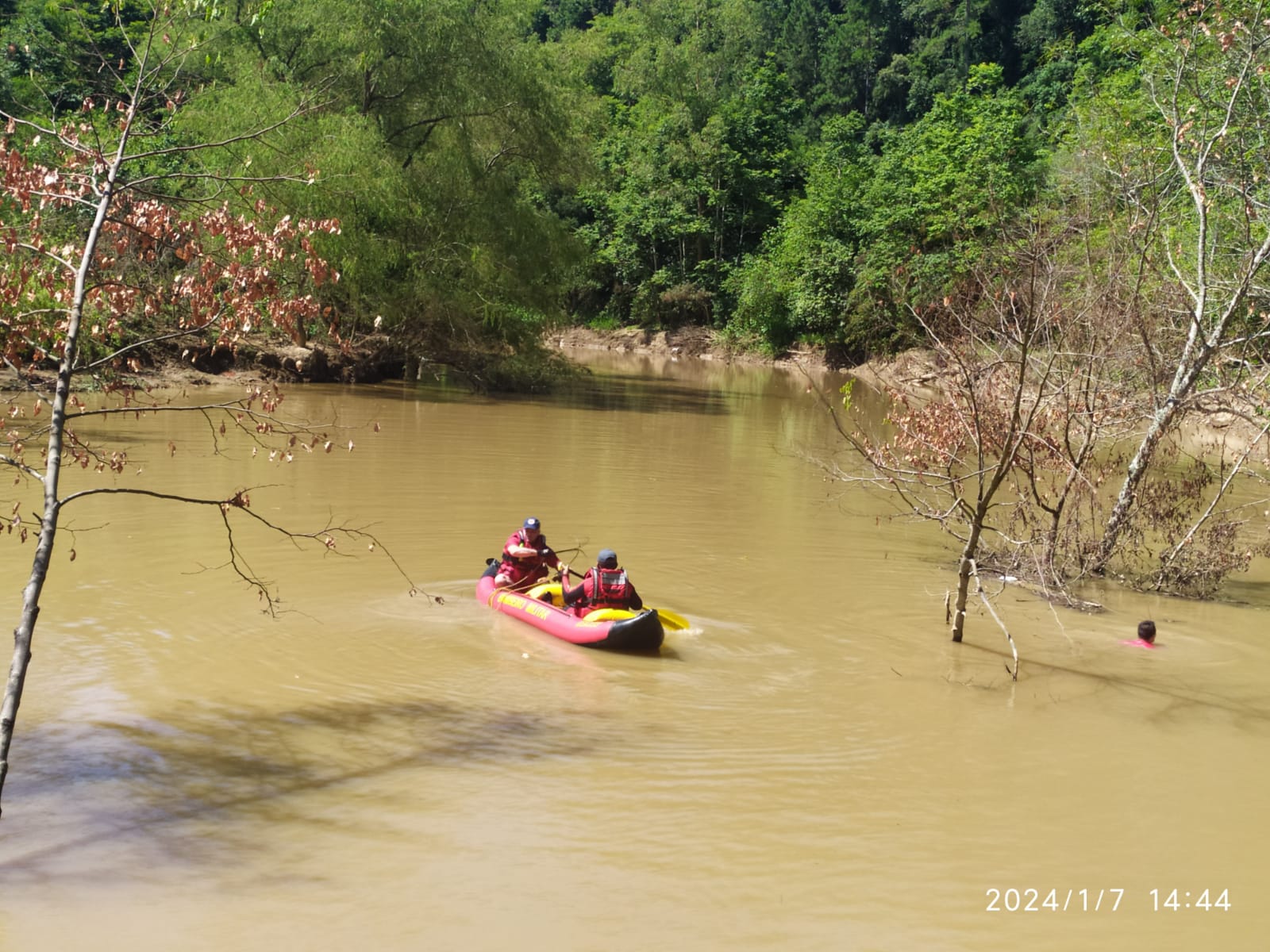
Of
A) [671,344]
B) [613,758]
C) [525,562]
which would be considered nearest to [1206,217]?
[525,562]

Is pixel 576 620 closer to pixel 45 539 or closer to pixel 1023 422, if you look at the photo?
pixel 45 539

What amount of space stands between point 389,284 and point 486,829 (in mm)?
22807

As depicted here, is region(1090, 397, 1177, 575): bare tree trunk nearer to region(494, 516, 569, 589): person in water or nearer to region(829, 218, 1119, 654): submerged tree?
region(829, 218, 1119, 654): submerged tree

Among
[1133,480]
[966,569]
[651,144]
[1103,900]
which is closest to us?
[1103,900]

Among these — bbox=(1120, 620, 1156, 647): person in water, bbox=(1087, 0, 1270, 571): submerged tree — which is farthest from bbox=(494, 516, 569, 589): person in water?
bbox=(1087, 0, 1270, 571): submerged tree

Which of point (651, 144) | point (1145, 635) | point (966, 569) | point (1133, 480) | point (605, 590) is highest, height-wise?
point (651, 144)

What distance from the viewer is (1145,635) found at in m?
10.8

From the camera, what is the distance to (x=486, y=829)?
21.6 feet

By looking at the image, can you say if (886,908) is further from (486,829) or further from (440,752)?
(440,752)

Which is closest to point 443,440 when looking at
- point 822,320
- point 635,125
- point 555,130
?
point 555,130

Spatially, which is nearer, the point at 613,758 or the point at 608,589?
the point at 613,758

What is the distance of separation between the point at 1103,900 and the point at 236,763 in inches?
202

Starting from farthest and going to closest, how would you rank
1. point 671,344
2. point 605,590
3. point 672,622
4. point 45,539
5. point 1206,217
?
1. point 671,344
2. point 1206,217
3. point 672,622
4. point 605,590
5. point 45,539

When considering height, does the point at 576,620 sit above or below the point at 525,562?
below
